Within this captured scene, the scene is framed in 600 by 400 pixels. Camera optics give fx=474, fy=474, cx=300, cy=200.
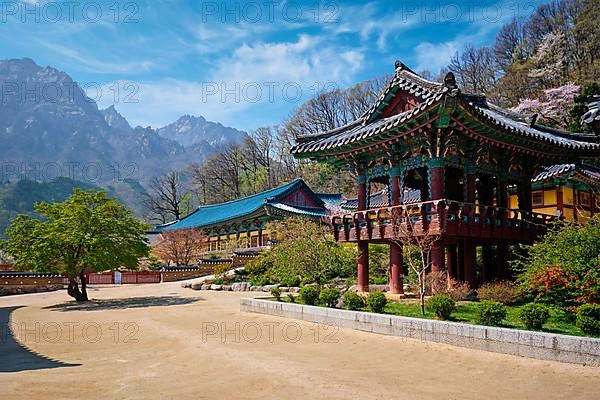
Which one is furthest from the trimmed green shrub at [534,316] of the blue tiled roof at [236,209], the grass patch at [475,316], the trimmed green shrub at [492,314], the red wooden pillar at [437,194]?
the blue tiled roof at [236,209]

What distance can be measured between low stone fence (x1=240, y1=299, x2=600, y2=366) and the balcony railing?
3456mm

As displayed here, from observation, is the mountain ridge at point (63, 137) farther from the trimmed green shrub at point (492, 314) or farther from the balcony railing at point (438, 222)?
the trimmed green shrub at point (492, 314)

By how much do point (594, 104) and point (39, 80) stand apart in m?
191

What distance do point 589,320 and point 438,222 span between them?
568 centimetres

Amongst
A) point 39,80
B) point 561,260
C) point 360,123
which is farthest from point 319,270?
point 39,80

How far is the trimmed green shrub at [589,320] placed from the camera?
8930mm

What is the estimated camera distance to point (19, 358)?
32.8ft

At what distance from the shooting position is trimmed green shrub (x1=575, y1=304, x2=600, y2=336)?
8.93 metres

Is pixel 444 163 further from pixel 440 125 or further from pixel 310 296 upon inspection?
pixel 310 296

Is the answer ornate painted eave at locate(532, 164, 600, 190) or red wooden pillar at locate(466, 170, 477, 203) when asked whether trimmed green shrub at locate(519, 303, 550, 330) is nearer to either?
red wooden pillar at locate(466, 170, 477, 203)

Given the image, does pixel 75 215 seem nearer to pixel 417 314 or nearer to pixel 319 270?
pixel 319 270

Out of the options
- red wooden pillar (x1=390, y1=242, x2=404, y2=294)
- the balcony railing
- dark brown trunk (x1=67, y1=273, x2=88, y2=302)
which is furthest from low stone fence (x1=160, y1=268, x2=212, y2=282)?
red wooden pillar (x1=390, y1=242, x2=404, y2=294)

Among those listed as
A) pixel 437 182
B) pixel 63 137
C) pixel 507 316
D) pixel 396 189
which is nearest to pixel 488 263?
pixel 396 189

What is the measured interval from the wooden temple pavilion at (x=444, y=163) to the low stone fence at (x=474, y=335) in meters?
3.65
